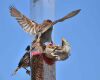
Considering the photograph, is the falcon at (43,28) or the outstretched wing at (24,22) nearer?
the falcon at (43,28)

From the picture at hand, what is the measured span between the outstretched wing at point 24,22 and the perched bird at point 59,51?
1.68 feet

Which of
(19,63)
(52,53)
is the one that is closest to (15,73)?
(19,63)

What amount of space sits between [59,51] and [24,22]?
3.60ft

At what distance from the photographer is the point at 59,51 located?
40.0 ft

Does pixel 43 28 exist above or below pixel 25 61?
above

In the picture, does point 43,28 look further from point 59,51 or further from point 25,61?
point 25,61

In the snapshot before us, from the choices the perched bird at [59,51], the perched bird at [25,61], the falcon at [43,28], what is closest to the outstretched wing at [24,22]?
the falcon at [43,28]

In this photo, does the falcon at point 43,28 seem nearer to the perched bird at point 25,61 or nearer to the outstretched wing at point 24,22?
the outstretched wing at point 24,22

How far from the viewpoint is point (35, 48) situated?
12.2 meters

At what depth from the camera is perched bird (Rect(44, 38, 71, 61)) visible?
12.1m

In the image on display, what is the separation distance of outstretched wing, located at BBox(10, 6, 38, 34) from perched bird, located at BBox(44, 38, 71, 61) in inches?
20.2

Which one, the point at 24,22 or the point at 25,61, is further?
the point at 24,22

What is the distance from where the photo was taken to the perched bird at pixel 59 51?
478 inches

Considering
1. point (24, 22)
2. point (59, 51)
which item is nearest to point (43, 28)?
point (59, 51)
